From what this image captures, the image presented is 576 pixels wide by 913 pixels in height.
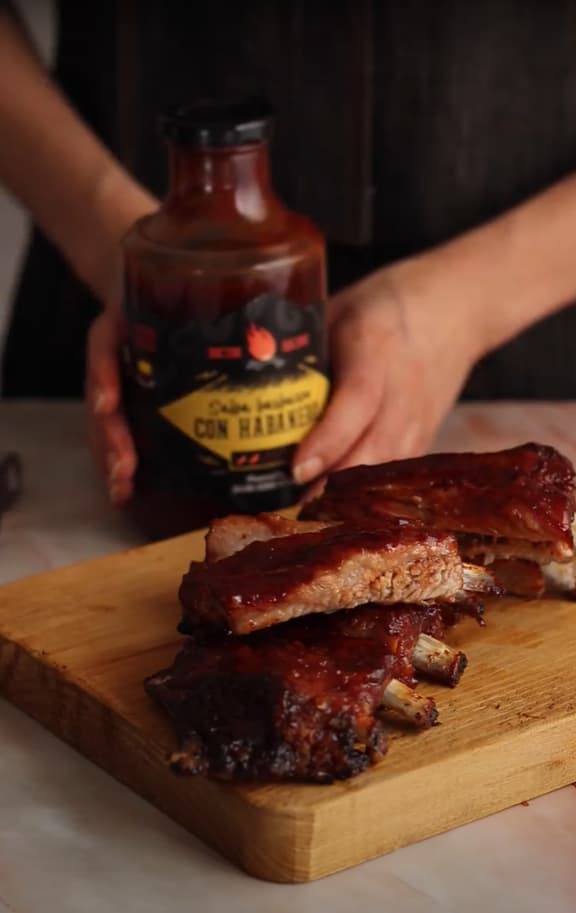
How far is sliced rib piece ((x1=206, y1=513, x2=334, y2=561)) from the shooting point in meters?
1.51

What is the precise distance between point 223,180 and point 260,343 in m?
0.18

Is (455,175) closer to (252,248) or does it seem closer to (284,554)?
(252,248)

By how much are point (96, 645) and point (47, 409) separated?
828 mm

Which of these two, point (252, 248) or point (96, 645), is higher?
point (252, 248)

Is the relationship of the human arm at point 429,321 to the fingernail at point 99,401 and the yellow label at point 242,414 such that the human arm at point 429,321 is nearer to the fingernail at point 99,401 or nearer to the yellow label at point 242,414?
the yellow label at point 242,414

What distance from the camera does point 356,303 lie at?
6.62 ft

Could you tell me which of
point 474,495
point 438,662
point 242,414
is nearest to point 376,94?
point 242,414

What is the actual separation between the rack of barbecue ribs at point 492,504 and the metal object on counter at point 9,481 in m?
0.51

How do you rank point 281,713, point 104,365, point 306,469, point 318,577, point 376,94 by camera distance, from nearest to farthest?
1. point 281,713
2. point 318,577
3. point 306,469
4. point 104,365
5. point 376,94

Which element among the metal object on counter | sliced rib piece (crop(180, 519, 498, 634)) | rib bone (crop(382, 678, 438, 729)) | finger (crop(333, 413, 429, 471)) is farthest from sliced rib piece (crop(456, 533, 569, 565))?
the metal object on counter

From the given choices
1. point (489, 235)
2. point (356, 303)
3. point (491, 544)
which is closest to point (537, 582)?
point (491, 544)

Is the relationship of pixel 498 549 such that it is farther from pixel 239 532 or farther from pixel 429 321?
pixel 429 321

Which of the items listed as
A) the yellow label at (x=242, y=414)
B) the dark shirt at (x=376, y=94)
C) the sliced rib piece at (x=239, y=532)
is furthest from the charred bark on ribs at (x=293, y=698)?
the dark shirt at (x=376, y=94)

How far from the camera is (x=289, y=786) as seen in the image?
4.06 feet
